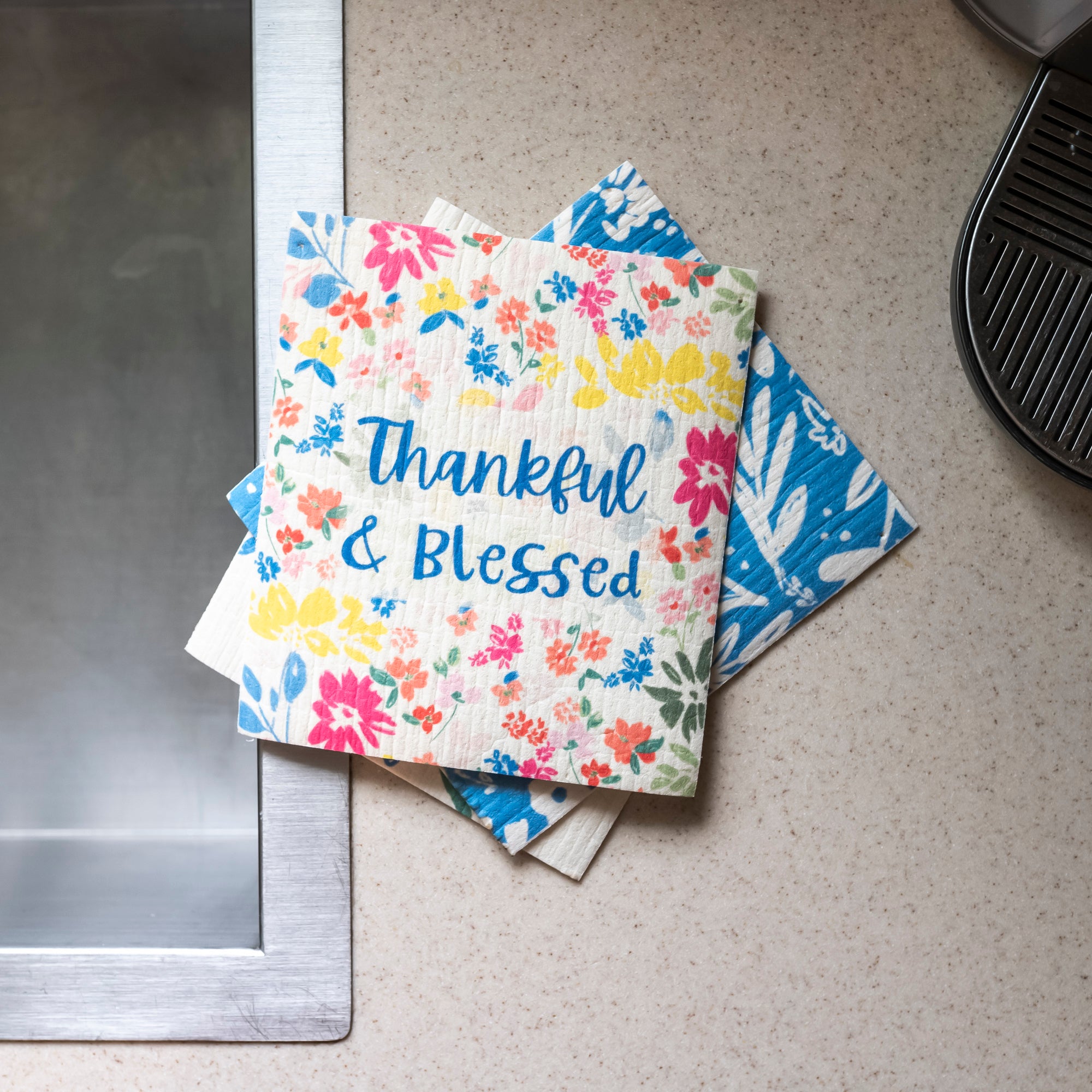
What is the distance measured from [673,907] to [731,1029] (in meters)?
0.13

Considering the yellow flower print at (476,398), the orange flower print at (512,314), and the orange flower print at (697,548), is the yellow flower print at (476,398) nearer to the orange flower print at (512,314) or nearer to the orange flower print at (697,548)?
the orange flower print at (512,314)

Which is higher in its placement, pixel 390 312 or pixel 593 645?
pixel 390 312

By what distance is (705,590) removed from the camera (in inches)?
27.6

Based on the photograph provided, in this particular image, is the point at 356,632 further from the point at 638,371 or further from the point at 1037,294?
the point at 1037,294

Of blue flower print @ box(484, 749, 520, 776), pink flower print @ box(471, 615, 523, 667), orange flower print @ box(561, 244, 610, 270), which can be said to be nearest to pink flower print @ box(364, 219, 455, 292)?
orange flower print @ box(561, 244, 610, 270)

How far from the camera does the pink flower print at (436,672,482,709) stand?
69cm

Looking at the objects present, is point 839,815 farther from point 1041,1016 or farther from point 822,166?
point 822,166

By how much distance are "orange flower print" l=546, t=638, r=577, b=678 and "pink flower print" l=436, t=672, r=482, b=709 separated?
75 mm

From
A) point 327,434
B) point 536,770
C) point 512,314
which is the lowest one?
point 536,770

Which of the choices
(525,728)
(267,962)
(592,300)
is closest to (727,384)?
(592,300)

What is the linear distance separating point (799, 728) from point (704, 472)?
28cm

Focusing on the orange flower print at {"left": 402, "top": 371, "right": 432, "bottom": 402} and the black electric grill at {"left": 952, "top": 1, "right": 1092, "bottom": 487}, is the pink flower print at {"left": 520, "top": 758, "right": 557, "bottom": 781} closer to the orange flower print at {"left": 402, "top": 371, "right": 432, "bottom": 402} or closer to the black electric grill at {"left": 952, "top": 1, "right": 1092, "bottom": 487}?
the orange flower print at {"left": 402, "top": 371, "right": 432, "bottom": 402}

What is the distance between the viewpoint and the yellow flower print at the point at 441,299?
Answer: 68 cm

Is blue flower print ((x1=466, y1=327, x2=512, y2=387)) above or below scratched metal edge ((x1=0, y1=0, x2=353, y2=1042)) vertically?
above
